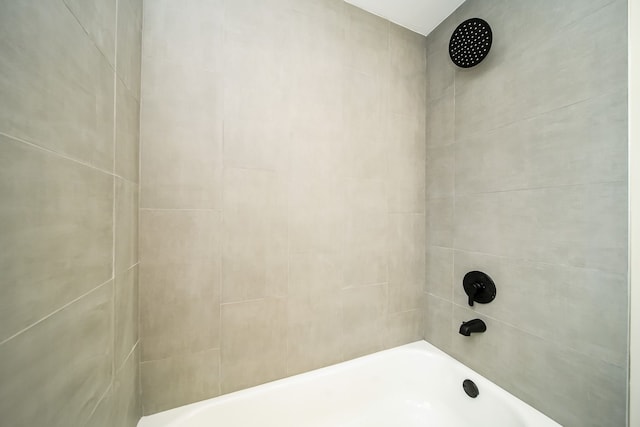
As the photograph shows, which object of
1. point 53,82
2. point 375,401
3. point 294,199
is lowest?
point 375,401

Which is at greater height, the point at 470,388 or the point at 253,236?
the point at 253,236

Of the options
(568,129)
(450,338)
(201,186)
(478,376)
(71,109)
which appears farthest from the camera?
(450,338)

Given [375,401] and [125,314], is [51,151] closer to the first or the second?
[125,314]

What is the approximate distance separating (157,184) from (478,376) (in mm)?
1654

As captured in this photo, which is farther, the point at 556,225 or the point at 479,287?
the point at 479,287

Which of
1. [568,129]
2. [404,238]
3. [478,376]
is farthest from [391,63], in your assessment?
[478,376]

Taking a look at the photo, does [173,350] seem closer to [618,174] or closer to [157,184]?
[157,184]

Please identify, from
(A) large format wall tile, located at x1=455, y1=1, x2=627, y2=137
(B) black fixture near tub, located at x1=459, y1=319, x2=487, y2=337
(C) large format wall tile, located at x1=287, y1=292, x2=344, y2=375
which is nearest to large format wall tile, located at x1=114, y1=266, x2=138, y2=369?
(C) large format wall tile, located at x1=287, y1=292, x2=344, y2=375

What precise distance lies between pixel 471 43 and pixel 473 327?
1.32 meters

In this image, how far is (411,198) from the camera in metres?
1.37

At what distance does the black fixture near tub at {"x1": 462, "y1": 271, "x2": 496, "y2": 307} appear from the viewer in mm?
1054

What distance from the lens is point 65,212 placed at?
0.47 metres

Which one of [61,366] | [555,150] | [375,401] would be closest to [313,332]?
[375,401]

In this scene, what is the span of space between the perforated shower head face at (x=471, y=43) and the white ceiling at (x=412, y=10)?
0.25 meters
